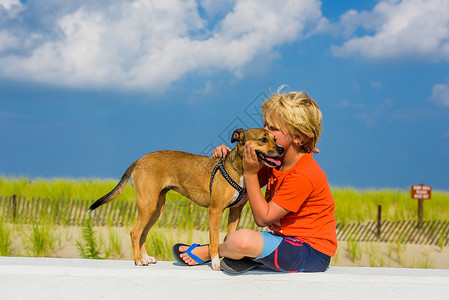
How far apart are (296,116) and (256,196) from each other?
71 cm

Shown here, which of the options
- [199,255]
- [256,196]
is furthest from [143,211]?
[256,196]

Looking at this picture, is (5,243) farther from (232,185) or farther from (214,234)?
(232,185)

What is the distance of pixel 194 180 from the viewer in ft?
11.6

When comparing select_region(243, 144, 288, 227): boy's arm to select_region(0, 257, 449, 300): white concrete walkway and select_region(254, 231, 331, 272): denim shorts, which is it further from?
select_region(0, 257, 449, 300): white concrete walkway

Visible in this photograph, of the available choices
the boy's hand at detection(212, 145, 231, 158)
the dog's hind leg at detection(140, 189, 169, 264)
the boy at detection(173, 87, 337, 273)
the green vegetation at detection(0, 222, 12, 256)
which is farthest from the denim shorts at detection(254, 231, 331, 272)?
the green vegetation at detection(0, 222, 12, 256)

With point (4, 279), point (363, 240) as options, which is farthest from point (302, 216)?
point (363, 240)

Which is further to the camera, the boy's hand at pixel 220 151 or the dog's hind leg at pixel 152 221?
the boy's hand at pixel 220 151

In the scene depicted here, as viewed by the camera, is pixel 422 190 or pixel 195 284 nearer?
pixel 195 284

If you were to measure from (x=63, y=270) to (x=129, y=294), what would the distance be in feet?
1.94

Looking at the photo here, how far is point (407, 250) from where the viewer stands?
962 cm

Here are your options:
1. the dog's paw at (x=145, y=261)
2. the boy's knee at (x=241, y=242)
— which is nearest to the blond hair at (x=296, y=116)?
the boy's knee at (x=241, y=242)

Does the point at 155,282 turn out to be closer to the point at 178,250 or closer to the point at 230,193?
the point at 178,250

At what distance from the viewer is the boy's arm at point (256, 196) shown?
2990 mm

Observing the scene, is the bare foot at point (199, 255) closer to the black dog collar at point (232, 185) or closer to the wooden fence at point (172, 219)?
the black dog collar at point (232, 185)
